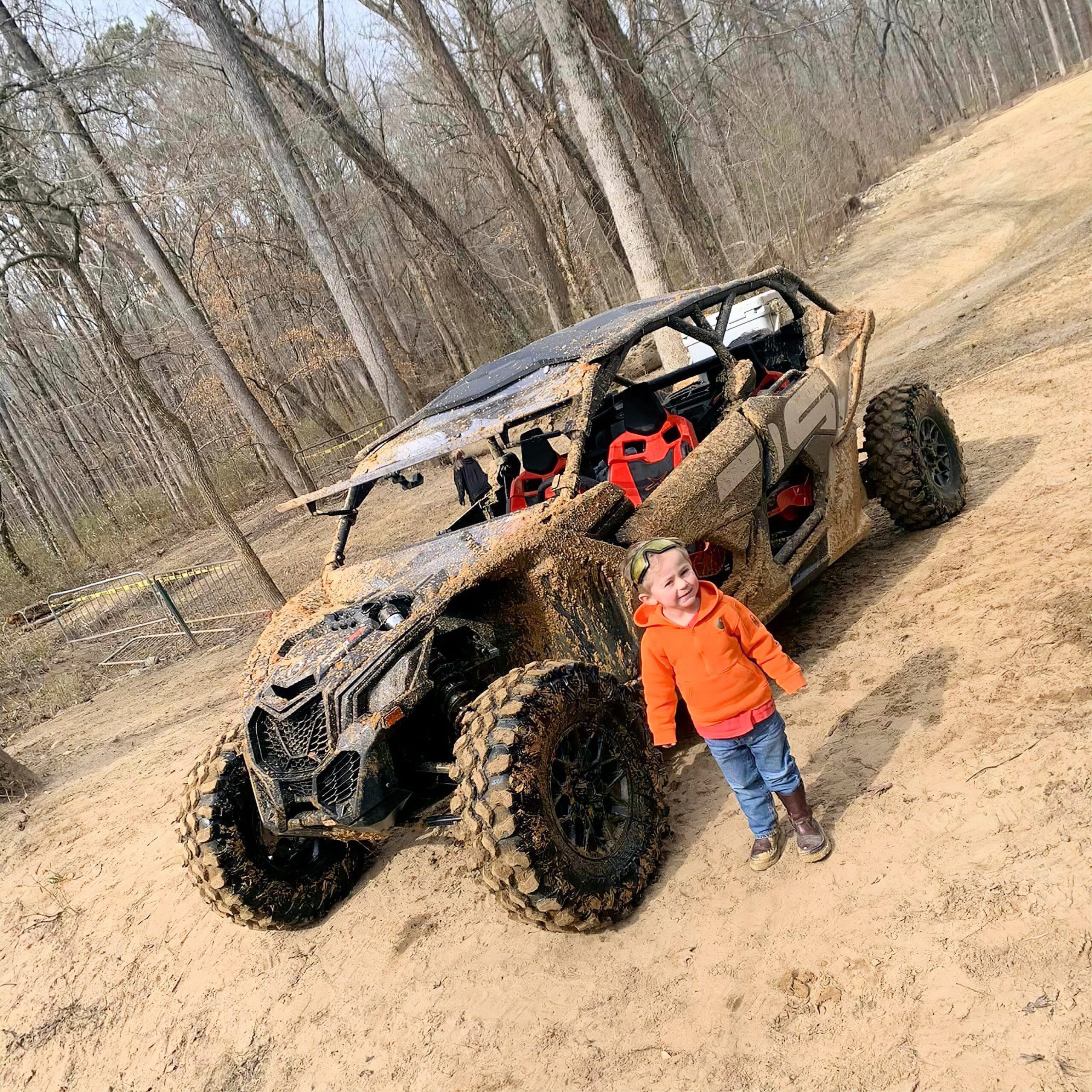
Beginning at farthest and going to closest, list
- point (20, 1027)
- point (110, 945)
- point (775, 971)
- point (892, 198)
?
point (892, 198), point (110, 945), point (20, 1027), point (775, 971)

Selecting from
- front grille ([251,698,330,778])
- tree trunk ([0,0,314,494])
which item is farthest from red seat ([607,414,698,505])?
tree trunk ([0,0,314,494])

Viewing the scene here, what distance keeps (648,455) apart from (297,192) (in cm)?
1073

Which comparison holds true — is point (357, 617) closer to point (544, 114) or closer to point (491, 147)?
point (491, 147)

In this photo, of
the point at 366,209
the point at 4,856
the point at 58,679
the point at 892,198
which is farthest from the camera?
the point at 366,209

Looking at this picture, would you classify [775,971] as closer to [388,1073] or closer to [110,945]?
[388,1073]

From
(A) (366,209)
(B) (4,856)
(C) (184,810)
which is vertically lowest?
(B) (4,856)

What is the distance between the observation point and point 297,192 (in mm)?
12828

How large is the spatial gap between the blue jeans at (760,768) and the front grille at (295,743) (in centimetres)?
138

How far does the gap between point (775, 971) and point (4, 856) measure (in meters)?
5.49

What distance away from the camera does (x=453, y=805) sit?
8.95 feet

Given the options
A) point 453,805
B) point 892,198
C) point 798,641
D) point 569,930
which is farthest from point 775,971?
point 892,198

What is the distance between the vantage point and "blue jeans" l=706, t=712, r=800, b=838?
2.77 metres

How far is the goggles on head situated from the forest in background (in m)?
7.16

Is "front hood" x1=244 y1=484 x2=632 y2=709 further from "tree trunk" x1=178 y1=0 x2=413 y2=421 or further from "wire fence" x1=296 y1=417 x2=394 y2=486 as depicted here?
"wire fence" x1=296 y1=417 x2=394 y2=486
